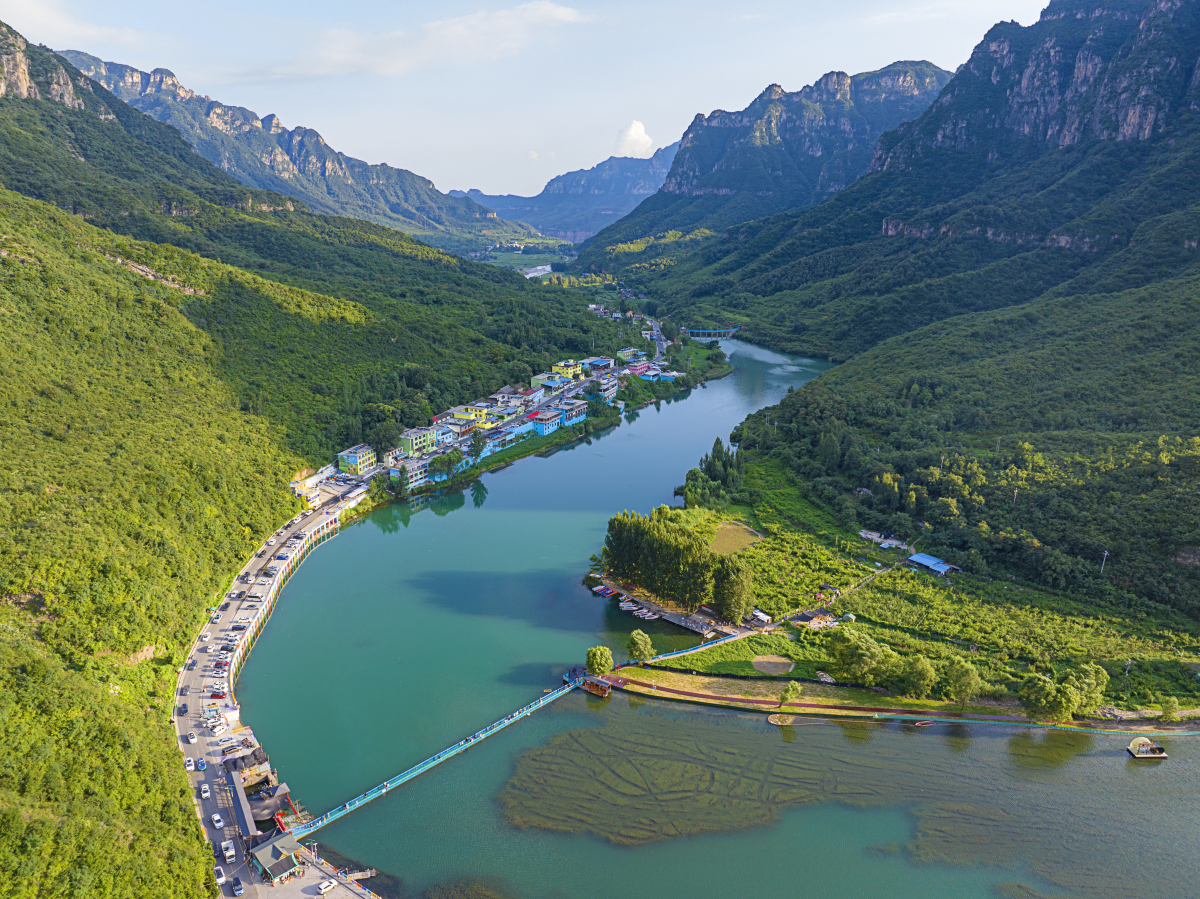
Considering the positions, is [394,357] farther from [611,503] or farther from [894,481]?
[894,481]

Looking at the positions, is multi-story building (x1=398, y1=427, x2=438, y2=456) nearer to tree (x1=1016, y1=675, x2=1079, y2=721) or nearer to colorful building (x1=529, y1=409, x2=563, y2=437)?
colorful building (x1=529, y1=409, x2=563, y2=437)

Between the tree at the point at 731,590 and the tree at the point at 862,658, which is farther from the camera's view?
the tree at the point at 731,590

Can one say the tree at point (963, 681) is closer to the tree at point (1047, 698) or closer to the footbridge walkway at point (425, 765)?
the tree at point (1047, 698)

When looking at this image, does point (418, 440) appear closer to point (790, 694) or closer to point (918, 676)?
point (790, 694)

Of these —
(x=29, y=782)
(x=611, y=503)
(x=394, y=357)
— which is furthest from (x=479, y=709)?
(x=394, y=357)

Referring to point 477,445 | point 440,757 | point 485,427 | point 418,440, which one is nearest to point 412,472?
point 418,440

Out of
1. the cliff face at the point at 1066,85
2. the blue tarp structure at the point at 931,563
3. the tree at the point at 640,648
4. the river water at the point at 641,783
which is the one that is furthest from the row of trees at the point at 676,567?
the cliff face at the point at 1066,85

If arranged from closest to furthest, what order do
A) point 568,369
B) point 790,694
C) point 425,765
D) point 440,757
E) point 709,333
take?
point 425,765
point 440,757
point 790,694
point 568,369
point 709,333
